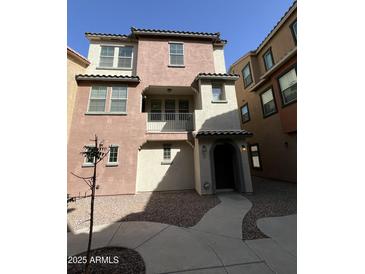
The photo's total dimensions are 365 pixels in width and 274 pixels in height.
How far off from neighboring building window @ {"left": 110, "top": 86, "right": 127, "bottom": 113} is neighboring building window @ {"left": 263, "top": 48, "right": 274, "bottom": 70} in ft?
40.1

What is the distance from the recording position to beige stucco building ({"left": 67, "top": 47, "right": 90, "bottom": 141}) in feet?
29.4

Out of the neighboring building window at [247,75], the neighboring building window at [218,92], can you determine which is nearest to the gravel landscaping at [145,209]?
the neighboring building window at [218,92]

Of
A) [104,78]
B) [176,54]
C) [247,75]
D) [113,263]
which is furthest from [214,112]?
[247,75]

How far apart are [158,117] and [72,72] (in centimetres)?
578

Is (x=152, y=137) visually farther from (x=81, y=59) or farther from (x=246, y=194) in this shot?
(x=81, y=59)

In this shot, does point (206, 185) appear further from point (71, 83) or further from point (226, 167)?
point (71, 83)

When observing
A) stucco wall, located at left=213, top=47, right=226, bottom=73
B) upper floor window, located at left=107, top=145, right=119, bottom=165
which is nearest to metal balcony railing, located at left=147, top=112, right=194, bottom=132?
upper floor window, located at left=107, top=145, right=119, bottom=165

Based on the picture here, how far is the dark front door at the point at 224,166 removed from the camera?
30.7ft

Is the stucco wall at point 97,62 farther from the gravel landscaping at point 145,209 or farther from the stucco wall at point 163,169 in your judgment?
the gravel landscaping at point 145,209

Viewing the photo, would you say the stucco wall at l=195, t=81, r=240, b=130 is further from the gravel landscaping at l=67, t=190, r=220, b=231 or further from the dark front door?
the gravel landscaping at l=67, t=190, r=220, b=231

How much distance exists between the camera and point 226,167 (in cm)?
955

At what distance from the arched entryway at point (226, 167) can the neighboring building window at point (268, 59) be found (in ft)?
30.4
